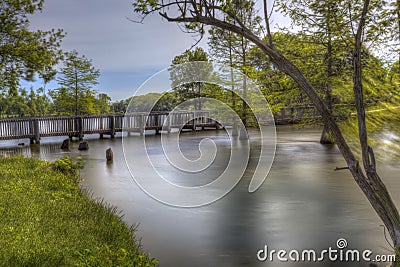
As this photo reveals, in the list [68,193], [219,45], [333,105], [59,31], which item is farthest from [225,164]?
[219,45]

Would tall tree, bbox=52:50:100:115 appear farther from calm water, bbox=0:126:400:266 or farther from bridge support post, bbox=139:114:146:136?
calm water, bbox=0:126:400:266

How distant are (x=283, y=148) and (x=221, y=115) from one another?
23.7 ft

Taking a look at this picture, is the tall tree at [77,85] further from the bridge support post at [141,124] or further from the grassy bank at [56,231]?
the grassy bank at [56,231]

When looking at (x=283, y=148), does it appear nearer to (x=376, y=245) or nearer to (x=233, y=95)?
(x=233, y=95)

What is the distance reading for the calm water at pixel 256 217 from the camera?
5.49m

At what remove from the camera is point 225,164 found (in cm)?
1339

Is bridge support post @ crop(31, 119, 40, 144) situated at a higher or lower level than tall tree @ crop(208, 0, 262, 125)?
lower
